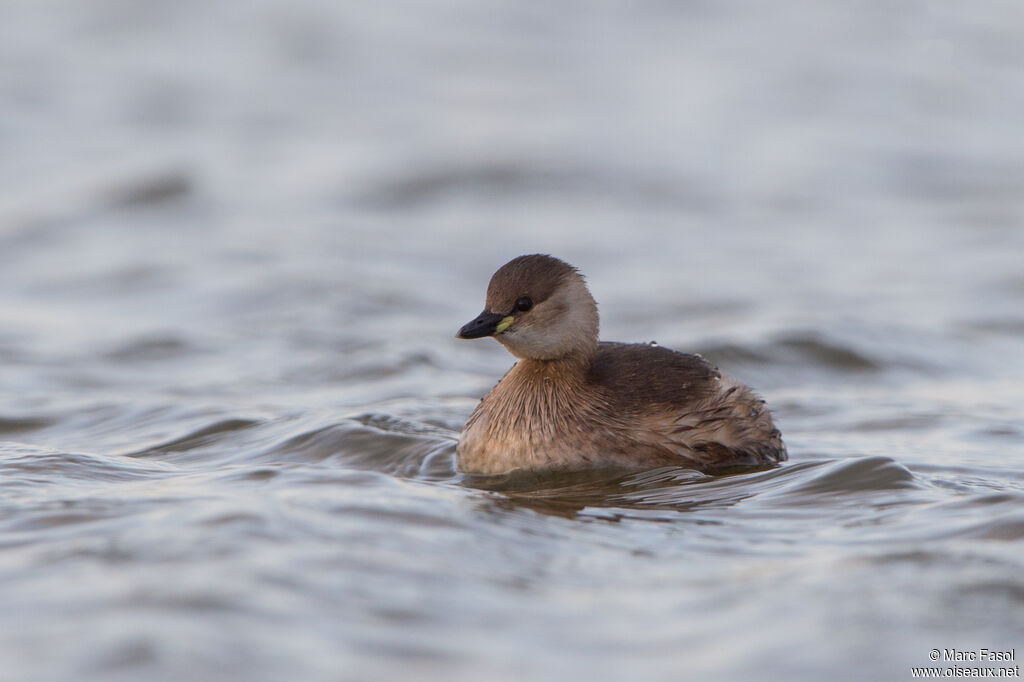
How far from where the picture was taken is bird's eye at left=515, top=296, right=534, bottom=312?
832cm

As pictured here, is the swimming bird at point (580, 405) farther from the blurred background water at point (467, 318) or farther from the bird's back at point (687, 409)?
the blurred background water at point (467, 318)

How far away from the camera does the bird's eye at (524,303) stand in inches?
328

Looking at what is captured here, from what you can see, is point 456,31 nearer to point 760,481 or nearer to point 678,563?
point 760,481

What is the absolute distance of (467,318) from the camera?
1391 centimetres

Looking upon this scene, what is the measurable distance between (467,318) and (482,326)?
5.73 metres

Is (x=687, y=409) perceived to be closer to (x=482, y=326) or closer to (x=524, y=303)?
(x=524, y=303)

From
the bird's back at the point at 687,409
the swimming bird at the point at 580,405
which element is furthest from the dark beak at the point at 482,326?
the bird's back at the point at 687,409

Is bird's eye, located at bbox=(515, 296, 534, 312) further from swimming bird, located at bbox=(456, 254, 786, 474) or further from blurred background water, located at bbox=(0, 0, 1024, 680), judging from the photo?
blurred background water, located at bbox=(0, 0, 1024, 680)

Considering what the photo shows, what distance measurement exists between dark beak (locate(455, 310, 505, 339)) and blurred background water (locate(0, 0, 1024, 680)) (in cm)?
88

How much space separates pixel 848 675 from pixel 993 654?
67 cm

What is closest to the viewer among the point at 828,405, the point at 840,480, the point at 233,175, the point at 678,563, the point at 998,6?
the point at 678,563

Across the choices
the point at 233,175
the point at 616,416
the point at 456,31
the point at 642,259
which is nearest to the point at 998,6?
the point at 456,31

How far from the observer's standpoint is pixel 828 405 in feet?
35.7

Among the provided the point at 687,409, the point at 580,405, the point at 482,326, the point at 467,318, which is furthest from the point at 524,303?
the point at 467,318
